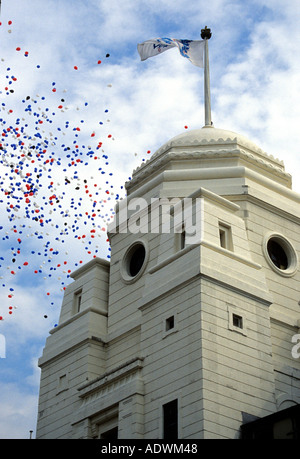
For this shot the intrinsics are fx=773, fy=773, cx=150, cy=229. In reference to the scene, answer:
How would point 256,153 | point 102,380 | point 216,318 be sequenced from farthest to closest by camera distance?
point 256,153 → point 102,380 → point 216,318

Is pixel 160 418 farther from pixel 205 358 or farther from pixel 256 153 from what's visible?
pixel 256 153

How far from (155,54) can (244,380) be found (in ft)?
77.2

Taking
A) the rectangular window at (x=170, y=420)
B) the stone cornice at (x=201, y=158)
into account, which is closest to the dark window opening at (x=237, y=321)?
the rectangular window at (x=170, y=420)

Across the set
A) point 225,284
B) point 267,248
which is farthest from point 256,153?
point 225,284

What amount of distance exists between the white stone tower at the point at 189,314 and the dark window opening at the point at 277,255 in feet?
0.25

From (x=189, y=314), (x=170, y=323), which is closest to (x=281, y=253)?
(x=170, y=323)

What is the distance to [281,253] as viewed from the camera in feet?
134

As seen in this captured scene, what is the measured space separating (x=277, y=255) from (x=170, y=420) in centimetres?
1224

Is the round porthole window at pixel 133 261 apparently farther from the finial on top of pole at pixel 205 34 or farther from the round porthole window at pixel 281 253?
the finial on top of pole at pixel 205 34

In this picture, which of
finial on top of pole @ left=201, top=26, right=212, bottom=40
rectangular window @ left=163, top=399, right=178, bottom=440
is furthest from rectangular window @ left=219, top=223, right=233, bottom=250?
finial on top of pole @ left=201, top=26, right=212, bottom=40

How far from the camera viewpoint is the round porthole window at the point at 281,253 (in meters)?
39.6

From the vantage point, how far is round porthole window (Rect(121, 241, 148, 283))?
4049cm

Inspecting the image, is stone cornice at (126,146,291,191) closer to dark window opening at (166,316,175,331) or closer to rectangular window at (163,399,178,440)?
dark window opening at (166,316,175,331)
